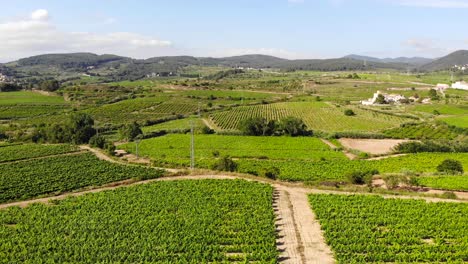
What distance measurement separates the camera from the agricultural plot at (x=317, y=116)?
318 ft

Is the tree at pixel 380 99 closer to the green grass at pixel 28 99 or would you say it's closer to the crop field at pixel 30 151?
the crop field at pixel 30 151

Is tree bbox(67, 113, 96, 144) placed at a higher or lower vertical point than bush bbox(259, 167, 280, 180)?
higher

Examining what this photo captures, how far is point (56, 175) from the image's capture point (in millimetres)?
46969

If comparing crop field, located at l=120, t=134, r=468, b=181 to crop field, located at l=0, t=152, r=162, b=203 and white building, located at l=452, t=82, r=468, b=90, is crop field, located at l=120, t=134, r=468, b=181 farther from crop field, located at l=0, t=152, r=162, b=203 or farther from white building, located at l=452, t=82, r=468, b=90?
white building, located at l=452, t=82, r=468, b=90

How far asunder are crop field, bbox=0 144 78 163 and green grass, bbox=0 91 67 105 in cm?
7164

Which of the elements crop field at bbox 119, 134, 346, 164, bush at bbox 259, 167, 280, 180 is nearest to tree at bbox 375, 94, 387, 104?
crop field at bbox 119, 134, 346, 164

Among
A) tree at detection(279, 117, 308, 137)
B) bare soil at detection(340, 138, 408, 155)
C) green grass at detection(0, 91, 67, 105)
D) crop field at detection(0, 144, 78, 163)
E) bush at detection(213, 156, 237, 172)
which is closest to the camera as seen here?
bush at detection(213, 156, 237, 172)

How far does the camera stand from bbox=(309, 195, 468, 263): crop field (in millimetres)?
26422

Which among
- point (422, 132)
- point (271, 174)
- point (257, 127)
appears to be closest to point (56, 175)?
point (271, 174)

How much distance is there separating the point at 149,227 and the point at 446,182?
114 feet

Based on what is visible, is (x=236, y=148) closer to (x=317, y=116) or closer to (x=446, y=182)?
(x=446, y=182)

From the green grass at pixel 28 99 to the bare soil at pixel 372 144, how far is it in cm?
10172

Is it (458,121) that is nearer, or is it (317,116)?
(458,121)

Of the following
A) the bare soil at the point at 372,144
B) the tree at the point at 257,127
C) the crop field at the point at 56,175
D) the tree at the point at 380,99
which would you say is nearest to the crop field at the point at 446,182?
the bare soil at the point at 372,144
